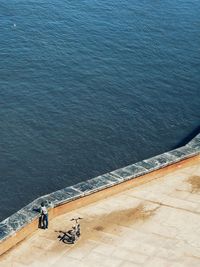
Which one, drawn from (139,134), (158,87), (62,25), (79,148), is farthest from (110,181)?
(62,25)

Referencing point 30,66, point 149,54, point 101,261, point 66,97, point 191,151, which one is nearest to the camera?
point 101,261

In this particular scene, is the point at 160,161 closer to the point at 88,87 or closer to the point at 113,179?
the point at 113,179

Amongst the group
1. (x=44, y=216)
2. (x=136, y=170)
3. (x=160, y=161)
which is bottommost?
(x=44, y=216)

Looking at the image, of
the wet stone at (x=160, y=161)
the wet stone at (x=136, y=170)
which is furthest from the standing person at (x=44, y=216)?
the wet stone at (x=160, y=161)

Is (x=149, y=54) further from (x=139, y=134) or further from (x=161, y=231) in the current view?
(x=161, y=231)

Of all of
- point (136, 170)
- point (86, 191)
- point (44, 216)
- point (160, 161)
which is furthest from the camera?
point (160, 161)

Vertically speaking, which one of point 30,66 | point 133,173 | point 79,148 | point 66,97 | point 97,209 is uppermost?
point 30,66

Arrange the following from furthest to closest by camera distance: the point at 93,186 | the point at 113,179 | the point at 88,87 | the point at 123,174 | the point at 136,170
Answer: the point at 88,87, the point at 136,170, the point at 123,174, the point at 113,179, the point at 93,186

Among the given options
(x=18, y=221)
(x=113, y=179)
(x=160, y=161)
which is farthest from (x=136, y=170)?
(x=18, y=221)
